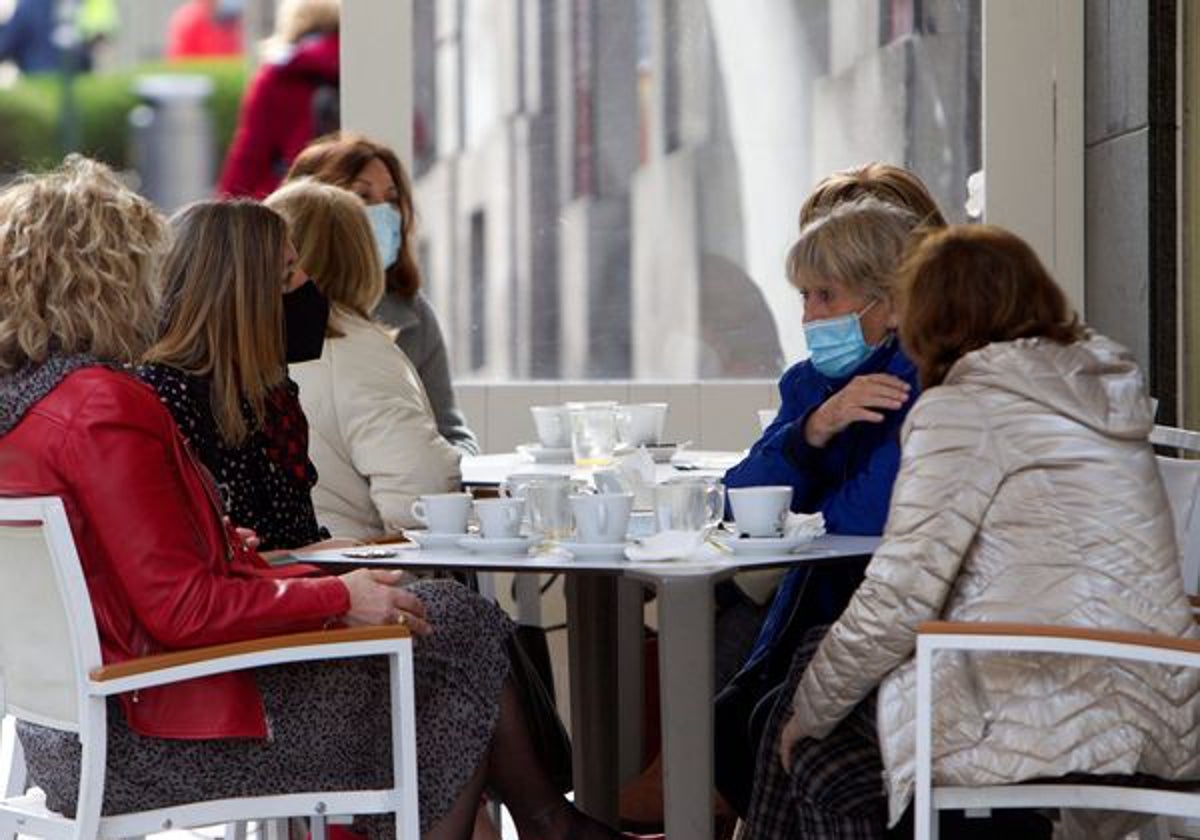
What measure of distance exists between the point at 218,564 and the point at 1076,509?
0.97 meters

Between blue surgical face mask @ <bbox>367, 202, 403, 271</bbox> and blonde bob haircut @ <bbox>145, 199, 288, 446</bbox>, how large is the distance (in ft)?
5.92

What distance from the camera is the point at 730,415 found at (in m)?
5.89

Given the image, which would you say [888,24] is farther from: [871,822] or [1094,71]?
[871,822]

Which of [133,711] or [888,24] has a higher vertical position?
[888,24]

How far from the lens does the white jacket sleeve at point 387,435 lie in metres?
3.88

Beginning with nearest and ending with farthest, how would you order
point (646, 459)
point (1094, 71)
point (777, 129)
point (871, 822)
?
point (871, 822) < point (646, 459) < point (1094, 71) < point (777, 129)

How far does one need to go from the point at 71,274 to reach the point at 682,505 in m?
0.78

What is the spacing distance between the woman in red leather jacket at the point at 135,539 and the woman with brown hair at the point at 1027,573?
2.01 ft

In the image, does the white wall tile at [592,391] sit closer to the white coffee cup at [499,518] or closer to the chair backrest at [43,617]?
the white coffee cup at [499,518]

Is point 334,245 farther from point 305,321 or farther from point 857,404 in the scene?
point 857,404

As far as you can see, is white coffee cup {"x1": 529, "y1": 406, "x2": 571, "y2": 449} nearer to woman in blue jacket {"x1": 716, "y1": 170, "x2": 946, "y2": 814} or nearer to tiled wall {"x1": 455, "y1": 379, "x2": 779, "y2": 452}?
woman in blue jacket {"x1": 716, "y1": 170, "x2": 946, "y2": 814}

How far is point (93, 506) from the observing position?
267cm

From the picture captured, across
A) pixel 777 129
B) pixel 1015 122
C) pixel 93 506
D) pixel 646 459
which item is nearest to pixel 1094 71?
pixel 1015 122

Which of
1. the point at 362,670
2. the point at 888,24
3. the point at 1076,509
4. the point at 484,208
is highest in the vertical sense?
the point at 888,24
